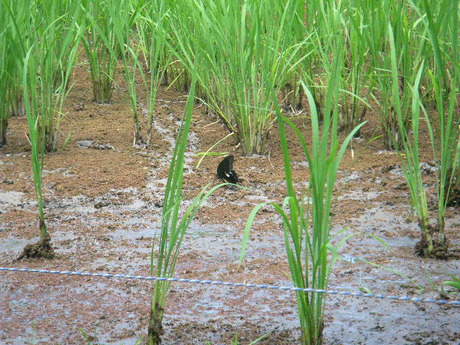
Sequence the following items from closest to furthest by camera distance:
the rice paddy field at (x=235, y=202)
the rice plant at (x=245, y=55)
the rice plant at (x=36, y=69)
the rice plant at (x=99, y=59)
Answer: the rice paddy field at (x=235, y=202) < the rice plant at (x=36, y=69) < the rice plant at (x=245, y=55) < the rice plant at (x=99, y=59)

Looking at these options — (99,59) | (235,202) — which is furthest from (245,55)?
(99,59)

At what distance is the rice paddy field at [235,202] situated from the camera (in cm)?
155

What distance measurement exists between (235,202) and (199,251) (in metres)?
0.54

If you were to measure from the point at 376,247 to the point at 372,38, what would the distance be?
3.23ft

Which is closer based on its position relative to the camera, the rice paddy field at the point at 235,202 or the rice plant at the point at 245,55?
the rice paddy field at the point at 235,202

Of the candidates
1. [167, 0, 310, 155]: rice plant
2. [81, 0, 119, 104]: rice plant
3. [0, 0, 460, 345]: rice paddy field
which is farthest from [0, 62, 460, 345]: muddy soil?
[81, 0, 119, 104]: rice plant

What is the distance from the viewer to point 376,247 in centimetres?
214

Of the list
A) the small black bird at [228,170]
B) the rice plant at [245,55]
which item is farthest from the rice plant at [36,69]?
the small black bird at [228,170]

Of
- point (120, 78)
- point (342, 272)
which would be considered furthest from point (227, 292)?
point (120, 78)

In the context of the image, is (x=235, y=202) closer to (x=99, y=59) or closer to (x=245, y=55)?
(x=245, y=55)

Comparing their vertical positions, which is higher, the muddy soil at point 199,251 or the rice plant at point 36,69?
the rice plant at point 36,69

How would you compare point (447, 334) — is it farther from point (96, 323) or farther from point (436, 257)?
point (96, 323)

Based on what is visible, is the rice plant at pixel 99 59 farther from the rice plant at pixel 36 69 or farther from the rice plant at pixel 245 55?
the rice plant at pixel 245 55

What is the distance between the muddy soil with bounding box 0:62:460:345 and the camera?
5.29 ft
